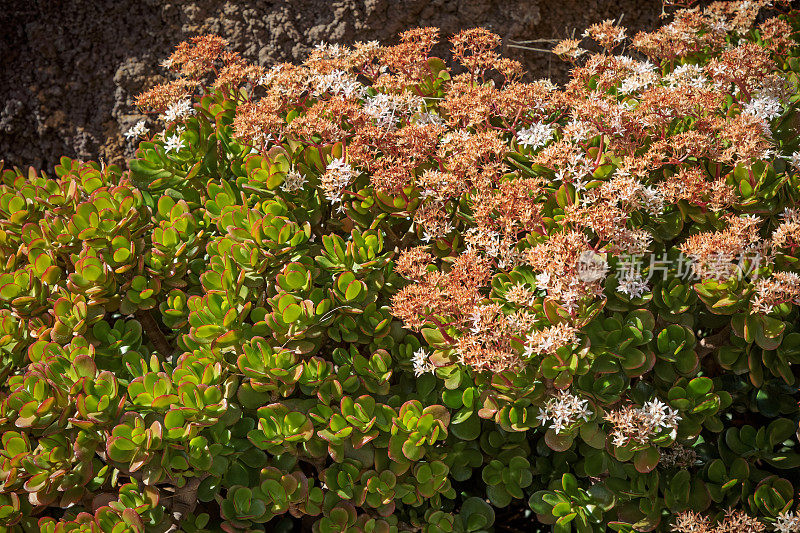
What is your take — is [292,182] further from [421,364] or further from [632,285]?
[632,285]

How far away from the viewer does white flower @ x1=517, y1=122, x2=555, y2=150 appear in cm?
198

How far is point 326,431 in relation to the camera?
1.68m

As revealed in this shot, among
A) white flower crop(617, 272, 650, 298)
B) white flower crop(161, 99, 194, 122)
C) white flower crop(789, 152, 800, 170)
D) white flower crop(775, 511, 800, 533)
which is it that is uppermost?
white flower crop(161, 99, 194, 122)

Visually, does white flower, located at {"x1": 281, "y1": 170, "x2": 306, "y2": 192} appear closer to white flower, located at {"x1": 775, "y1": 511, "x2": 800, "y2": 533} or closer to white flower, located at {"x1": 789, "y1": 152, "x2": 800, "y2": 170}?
white flower, located at {"x1": 789, "y1": 152, "x2": 800, "y2": 170}

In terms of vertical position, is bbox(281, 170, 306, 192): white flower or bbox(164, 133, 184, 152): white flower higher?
bbox(164, 133, 184, 152): white flower

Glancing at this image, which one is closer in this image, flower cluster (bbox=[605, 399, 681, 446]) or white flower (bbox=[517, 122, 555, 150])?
flower cluster (bbox=[605, 399, 681, 446])

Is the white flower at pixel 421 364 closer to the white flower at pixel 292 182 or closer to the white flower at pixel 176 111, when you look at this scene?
the white flower at pixel 292 182

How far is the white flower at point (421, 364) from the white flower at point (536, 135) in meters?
0.70

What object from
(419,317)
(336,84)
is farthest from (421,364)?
(336,84)

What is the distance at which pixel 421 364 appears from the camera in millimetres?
1775

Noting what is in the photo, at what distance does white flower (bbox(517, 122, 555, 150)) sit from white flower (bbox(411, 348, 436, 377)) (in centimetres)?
70

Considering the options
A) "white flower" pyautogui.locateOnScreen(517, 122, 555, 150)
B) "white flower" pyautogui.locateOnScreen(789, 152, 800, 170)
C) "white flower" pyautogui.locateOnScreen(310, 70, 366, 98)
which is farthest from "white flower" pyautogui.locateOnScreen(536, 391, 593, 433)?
"white flower" pyautogui.locateOnScreen(310, 70, 366, 98)

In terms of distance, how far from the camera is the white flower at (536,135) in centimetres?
198

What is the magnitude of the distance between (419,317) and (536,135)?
68 centimetres
